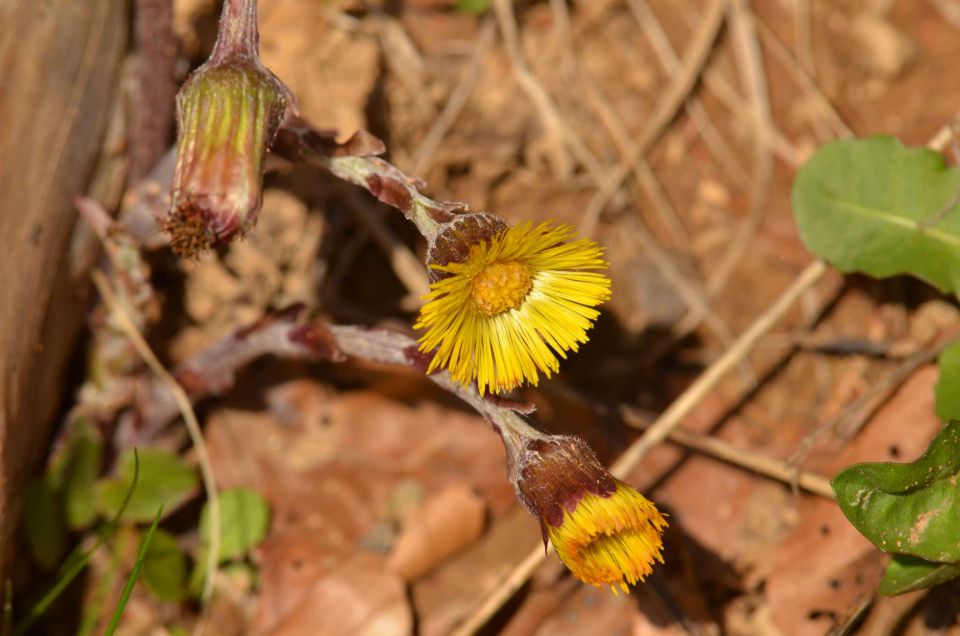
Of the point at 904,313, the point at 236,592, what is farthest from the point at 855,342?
the point at 236,592

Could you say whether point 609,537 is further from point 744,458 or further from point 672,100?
point 672,100

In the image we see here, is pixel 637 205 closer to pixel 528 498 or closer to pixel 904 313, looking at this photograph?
pixel 904 313

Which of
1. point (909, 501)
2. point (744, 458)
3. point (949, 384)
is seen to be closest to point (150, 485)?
point (744, 458)

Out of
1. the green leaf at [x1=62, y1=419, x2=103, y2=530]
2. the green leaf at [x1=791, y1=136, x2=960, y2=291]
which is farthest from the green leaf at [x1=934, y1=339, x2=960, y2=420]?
the green leaf at [x1=62, y1=419, x2=103, y2=530]

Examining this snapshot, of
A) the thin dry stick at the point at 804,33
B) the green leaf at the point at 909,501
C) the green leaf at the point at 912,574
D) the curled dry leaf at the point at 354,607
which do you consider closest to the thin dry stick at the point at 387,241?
the curled dry leaf at the point at 354,607

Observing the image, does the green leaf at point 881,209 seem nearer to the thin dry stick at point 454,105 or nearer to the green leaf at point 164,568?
the thin dry stick at point 454,105
